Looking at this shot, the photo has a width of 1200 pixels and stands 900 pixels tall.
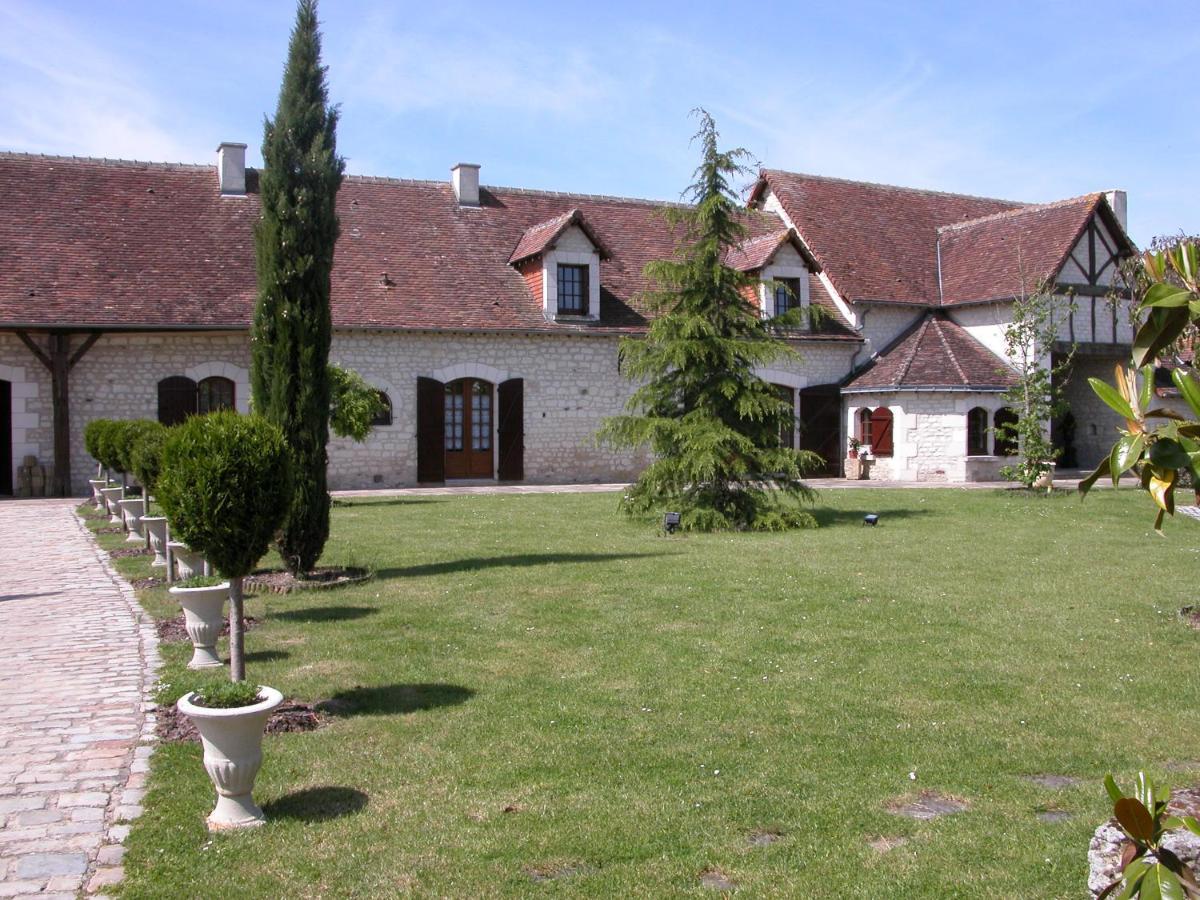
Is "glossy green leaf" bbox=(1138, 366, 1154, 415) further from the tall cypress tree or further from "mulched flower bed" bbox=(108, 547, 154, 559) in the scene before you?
"mulched flower bed" bbox=(108, 547, 154, 559)

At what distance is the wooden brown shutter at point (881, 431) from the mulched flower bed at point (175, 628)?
18.9 meters

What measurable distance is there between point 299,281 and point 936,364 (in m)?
18.2

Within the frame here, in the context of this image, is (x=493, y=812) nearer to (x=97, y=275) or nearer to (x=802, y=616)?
(x=802, y=616)

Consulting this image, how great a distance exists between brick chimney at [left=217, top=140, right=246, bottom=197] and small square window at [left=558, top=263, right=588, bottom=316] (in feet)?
23.4

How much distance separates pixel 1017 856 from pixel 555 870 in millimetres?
1725

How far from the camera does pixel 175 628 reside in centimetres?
850

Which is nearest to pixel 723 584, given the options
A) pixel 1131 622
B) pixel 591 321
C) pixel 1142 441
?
pixel 1131 622

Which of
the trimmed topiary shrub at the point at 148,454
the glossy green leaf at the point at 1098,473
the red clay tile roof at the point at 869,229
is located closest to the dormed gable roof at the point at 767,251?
the red clay tile roof at the point at 869,229

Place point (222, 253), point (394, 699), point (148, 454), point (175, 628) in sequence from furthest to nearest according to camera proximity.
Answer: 1. point (222, 253)
2. point (148, 454)
3. point (175, 628)
4. point (394, 699)

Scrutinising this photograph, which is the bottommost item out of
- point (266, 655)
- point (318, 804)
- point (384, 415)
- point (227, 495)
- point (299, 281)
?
point (318, 804)

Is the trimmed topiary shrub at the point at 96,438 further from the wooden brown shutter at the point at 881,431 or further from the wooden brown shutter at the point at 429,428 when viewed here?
the wooden brown shutter at the point at 881,431

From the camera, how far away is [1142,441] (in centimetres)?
199

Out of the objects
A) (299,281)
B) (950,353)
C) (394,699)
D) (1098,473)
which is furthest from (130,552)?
(950,353)

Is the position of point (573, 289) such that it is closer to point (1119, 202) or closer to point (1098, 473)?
point (1119, 202)
